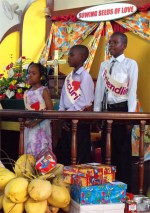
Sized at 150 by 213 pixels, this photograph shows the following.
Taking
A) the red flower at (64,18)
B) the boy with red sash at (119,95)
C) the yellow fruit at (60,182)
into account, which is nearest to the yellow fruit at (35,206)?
the yellow fruit at (60,182)

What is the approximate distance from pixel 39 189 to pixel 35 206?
0.39ft

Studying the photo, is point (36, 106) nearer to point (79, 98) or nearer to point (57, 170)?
point (79, 98)

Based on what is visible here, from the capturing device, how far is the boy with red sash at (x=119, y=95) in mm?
3377

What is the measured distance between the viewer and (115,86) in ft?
11.4

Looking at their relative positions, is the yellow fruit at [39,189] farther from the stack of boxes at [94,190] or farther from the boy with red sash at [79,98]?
the boy with red sash at [79,98]

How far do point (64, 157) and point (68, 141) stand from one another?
172mm

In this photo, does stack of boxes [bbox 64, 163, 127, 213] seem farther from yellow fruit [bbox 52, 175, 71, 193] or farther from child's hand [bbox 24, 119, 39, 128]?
child's hand [bbox 24, 119, 39, 128]

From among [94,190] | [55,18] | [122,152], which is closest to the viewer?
[94,190]

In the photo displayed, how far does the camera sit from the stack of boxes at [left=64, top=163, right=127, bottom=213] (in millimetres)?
2486

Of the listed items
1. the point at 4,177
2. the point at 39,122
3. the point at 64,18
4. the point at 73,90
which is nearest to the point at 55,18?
the point at 64,18

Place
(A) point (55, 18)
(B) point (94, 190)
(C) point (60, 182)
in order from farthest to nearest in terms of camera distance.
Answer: (A) point (55, 18) < (C) point (60, 182) < (B) point (94, 190)

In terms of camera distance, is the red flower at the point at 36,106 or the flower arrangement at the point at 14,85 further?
the flower arrangement at the point at 14,85

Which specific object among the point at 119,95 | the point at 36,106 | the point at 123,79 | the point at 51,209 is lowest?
the point at 51,209

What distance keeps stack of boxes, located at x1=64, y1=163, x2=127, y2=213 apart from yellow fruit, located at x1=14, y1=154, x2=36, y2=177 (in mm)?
233
